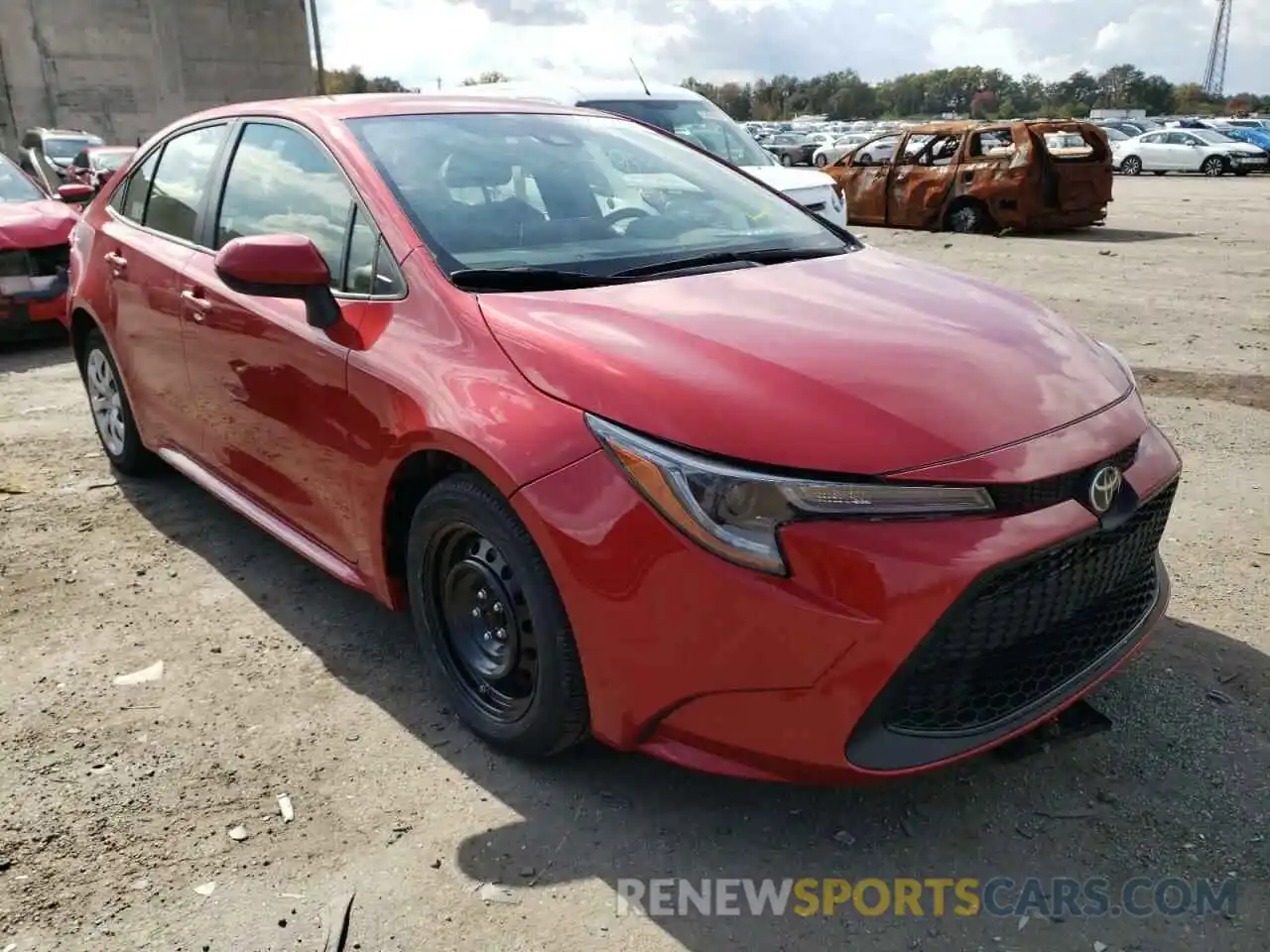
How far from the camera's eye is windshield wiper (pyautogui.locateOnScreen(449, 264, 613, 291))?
2.68 meters

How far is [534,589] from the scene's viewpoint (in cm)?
235

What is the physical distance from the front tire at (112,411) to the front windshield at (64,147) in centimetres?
1749

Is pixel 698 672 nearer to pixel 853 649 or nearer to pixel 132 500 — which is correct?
pixel 853 649

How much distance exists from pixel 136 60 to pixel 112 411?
44511mm

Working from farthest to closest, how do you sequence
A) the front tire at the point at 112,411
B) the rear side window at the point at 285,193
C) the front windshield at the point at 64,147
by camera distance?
the front windshield at the point at 64,147
the front tire at the point at 112,411
the rear side window at the point at 285,193

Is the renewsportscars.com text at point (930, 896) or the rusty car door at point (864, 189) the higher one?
the rusty car door at point (864, 189)

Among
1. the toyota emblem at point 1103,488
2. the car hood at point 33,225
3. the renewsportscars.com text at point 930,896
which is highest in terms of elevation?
the car hood at point 33,225

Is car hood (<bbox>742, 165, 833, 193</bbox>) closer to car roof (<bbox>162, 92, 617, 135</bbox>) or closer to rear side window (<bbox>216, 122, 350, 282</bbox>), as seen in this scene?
car roof (<bbox>162, 92, 617, 135</bbox>)

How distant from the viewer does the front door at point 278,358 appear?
→ 117 inches

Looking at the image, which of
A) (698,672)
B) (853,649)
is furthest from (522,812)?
(853,649)

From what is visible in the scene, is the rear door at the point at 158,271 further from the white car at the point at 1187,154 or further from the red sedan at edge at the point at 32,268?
the white car at the point at 1187,154

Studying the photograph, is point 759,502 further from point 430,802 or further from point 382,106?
point 382,106

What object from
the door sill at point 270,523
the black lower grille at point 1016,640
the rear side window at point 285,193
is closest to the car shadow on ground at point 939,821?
the black lower grille at point 1016,640

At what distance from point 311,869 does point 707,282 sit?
5.68 ft
